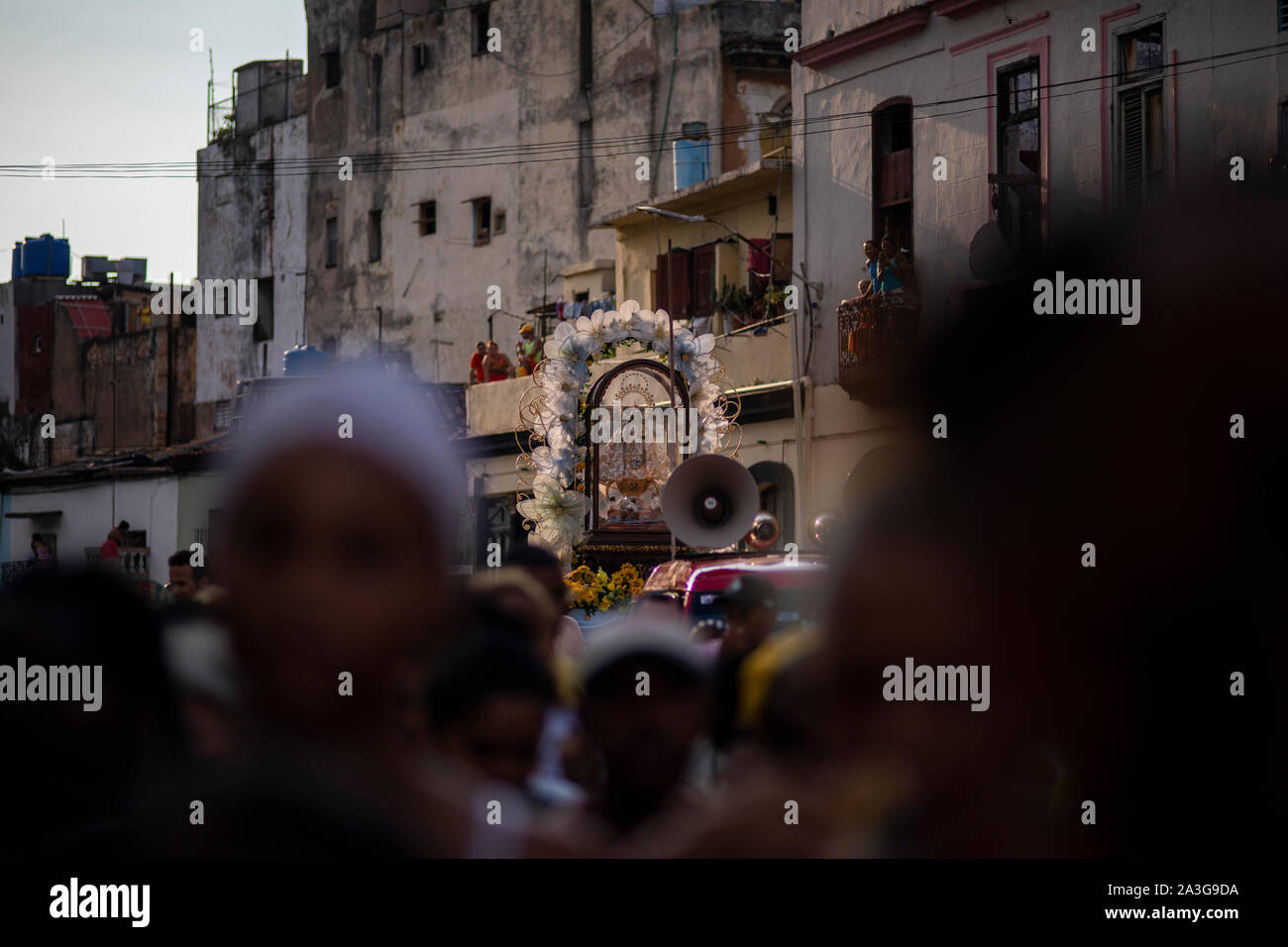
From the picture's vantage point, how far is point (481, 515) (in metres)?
25.4

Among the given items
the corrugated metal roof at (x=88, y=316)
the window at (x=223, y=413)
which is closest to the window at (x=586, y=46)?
the window at (x=223, y=413)

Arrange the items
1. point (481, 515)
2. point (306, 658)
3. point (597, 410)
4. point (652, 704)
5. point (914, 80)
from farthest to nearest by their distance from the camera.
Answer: point (481, 515) → point (914, 80) → point (597, 410) → point (652, 704) → point (306, 658)

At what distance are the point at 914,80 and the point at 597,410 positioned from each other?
7198 millimetres

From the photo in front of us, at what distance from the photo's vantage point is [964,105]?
19.5 metres

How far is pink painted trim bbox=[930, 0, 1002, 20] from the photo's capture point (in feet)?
63.2

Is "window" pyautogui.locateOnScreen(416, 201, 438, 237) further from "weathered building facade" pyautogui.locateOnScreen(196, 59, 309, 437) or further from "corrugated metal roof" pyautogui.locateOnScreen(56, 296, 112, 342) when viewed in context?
"corrugated metal roof" pyautogui.locateOnScreen(56, 296, 112, 342)

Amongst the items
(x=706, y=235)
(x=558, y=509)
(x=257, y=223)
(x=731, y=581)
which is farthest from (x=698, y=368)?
(x=257, y=223)

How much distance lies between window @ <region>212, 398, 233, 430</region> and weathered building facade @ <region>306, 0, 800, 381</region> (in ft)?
9.31

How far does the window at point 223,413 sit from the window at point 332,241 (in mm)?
4151

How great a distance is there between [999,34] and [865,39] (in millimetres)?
2443

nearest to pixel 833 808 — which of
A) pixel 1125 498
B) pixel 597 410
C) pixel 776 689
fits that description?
pixel 776 689

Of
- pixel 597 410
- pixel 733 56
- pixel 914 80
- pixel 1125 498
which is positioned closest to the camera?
pixel 1125 498

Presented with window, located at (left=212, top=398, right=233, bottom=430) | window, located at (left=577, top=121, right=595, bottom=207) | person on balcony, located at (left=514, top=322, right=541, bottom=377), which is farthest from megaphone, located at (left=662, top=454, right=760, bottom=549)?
window, located at (left=212, top=398, right=233, bottom=430)

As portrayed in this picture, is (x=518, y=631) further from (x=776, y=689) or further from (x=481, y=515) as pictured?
(x=481, y=515)
